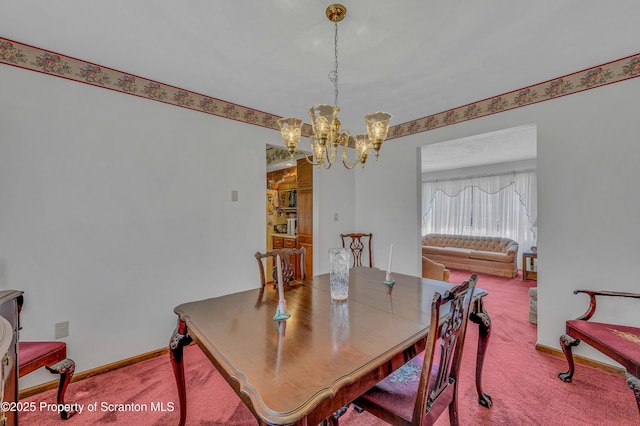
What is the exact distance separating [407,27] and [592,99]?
5.78 feet

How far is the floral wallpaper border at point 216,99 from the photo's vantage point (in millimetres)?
1894

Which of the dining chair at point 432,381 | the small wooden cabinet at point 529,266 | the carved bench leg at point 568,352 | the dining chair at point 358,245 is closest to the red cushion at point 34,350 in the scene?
the dining chair at point 432,381

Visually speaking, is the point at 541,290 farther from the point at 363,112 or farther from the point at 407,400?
the point at 363,112

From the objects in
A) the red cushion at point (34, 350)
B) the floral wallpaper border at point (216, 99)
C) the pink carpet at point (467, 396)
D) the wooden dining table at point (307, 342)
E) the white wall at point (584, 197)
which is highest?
the floral wallpaper border at point (216, 99)

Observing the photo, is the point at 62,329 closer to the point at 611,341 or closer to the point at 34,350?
the point at 34,350

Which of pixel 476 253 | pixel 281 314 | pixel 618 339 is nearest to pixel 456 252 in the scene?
pixel 476 253

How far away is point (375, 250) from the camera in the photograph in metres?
3.94

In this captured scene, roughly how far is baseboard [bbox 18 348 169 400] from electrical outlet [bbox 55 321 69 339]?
12.8 inches

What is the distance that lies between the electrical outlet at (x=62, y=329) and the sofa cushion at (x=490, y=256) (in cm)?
624

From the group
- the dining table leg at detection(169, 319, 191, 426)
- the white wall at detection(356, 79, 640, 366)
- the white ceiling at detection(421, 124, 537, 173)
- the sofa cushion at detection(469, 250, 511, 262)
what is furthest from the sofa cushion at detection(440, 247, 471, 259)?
the dining table leg at detection(169, 319, 191, 426)

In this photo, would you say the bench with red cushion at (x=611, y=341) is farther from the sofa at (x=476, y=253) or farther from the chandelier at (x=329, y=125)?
the sofa at (x=476, y=253)

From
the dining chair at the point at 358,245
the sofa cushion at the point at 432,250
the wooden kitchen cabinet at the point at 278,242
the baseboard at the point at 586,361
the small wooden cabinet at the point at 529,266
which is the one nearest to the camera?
the baseboard at the point at 586,361

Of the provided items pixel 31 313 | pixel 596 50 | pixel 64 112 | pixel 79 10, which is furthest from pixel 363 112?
pixel 31 313

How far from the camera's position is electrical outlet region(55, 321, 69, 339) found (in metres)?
1.97
